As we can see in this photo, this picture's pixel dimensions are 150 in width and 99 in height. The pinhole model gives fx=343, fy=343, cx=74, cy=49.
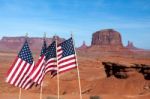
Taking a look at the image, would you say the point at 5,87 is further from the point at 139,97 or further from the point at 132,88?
the point at 139,97

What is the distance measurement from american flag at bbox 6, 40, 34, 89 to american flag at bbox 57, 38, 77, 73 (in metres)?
1.41

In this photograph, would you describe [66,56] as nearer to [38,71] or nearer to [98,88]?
[38,71]

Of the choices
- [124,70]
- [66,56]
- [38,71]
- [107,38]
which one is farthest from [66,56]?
[107,38]

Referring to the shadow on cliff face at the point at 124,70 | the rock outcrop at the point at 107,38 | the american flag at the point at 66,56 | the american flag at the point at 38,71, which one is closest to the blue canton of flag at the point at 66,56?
the american flag at the point at 66,56

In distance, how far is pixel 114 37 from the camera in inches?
6831

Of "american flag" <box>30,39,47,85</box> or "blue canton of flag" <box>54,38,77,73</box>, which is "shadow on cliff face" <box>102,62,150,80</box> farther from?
"american flag" <box>30,39,47,85</box>

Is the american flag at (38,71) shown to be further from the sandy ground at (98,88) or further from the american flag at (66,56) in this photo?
the sandy ground at (98,88)

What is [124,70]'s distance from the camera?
33250 mm

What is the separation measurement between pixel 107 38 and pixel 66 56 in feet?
516

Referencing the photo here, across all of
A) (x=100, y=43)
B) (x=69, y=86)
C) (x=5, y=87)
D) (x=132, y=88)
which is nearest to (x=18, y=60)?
(x=132, y=88)

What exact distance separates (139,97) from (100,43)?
147m

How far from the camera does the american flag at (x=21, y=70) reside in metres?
14.8

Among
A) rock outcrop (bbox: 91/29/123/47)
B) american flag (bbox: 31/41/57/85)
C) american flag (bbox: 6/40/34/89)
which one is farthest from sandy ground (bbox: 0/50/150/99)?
rock outcrop (bbox: 91/29/123/47)

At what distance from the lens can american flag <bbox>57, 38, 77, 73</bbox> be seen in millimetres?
15797
